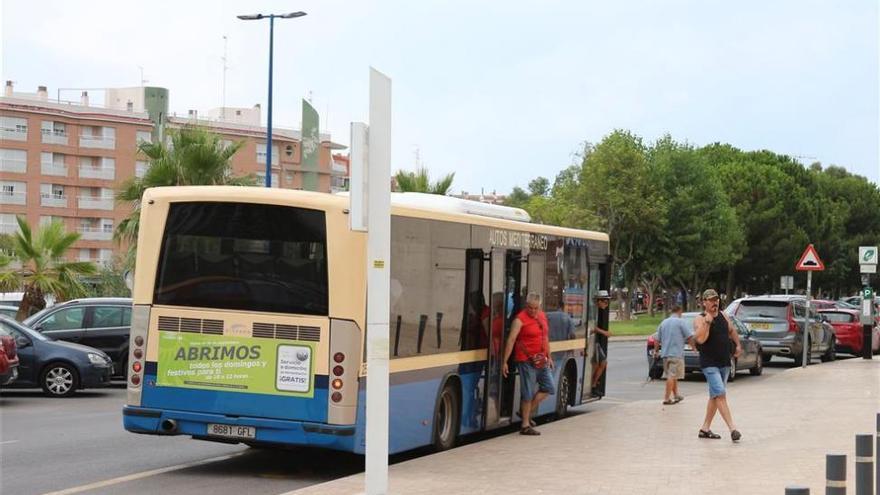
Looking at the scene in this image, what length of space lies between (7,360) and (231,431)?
8.35 metres

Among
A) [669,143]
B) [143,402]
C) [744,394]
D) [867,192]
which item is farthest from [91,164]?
[143,402]

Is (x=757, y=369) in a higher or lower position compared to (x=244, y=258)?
lower

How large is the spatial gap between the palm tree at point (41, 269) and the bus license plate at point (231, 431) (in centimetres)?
1994

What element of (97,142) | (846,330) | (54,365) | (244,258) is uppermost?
(97,142)

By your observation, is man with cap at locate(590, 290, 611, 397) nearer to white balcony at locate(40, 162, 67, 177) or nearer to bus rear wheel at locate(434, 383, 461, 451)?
bus rear wheel at locate(434, 383, 461, 451)

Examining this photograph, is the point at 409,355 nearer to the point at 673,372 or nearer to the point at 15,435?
the point at 15,435

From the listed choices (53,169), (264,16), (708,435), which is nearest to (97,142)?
(53,169)

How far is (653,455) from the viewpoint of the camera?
14117mm

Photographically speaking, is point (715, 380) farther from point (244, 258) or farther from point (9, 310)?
point (9, 310)

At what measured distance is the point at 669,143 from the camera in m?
78.9

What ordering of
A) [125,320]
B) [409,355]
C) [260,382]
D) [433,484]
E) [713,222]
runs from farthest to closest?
[713,222]
[125,320]
[409,355]
[260,382]
[433,484]

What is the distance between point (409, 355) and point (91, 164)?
7949 centimetres

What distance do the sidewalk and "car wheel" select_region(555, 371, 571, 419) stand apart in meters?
0.42

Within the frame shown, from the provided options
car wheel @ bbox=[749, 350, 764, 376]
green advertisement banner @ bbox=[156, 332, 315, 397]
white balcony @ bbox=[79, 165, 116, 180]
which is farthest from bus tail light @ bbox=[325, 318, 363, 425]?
white balcony @ bbox=[79, 165, 116, 180]
